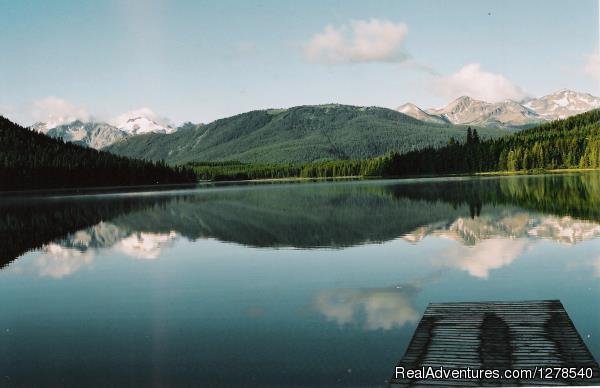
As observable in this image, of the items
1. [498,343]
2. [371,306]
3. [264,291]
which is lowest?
[264,291]

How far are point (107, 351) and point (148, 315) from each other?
13.9 feet

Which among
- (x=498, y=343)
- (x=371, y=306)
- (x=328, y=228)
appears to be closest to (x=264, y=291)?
(x=371, y=306)

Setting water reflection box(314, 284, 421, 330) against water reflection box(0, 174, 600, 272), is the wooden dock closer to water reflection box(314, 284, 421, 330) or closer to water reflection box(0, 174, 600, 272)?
water reflection box(314, 284, 421, 330)

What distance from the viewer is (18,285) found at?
28.2 m

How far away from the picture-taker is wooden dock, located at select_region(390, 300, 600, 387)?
1298 centimetres

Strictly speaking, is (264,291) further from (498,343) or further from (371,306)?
(498,343)

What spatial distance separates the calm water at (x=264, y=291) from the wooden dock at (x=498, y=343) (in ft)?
2.17

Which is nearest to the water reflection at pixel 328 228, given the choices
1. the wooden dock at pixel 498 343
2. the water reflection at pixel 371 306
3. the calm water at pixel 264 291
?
the calm water at pixel 264 291

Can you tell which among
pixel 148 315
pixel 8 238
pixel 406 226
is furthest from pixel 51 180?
pixel 148 315

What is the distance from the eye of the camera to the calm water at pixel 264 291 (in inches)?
609

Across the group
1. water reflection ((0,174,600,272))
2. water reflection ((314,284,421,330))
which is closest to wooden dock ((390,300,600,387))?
water reflection ((314,284,421,330))

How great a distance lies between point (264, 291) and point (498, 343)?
11.3 meters

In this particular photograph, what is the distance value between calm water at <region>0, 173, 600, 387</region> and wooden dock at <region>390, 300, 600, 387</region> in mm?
663

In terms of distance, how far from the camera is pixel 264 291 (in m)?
24.5
